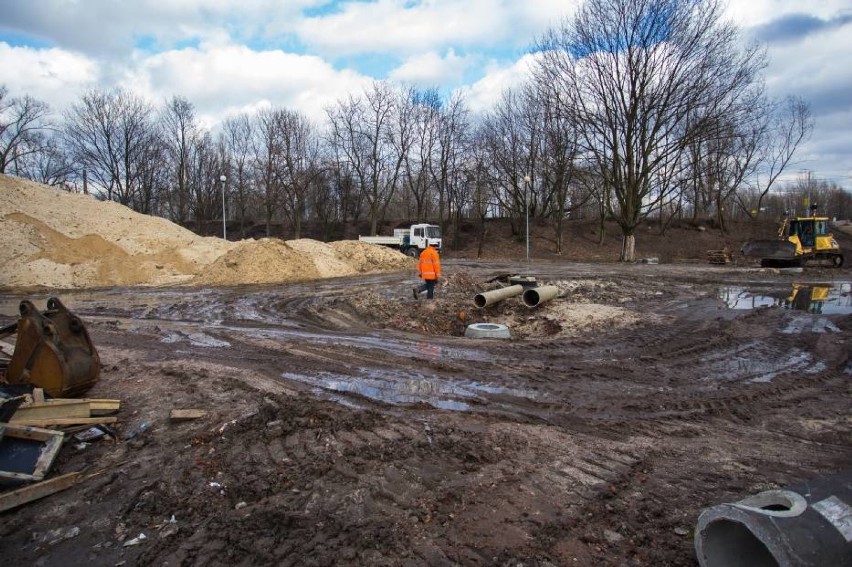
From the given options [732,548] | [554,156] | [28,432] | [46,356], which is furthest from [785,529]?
[554,156]

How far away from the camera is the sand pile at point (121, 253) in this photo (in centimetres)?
2052

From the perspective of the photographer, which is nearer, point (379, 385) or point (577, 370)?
point (379, 385)

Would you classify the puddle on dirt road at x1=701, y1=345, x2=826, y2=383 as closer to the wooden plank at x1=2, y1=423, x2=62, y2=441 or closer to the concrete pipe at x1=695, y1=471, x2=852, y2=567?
the concrete pipe at x1=695, y1=471, x2=852, y2=567

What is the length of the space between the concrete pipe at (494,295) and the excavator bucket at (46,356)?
337 inches

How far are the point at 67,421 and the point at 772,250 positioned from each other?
29.1 metres

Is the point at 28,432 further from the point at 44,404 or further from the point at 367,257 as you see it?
the point at 367,257

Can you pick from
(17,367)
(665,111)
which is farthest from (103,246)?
(665,111)

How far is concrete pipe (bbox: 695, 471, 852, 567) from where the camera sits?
2.22 m

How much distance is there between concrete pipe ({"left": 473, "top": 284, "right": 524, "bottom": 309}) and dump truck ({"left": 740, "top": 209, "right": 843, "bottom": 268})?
60.8 ft

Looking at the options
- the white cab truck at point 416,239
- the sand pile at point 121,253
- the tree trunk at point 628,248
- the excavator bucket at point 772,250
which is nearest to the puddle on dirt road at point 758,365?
the sand pile at point 121,253

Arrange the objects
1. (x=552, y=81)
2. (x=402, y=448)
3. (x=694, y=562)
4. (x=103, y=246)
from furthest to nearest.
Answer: (x=552, y=81), (x=103, y=246), (x=402, y=448), (x=694, y=562)

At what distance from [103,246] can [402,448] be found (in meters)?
23.4

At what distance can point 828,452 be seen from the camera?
4695mm

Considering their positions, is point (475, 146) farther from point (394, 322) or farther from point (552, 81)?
point (394, 322)
